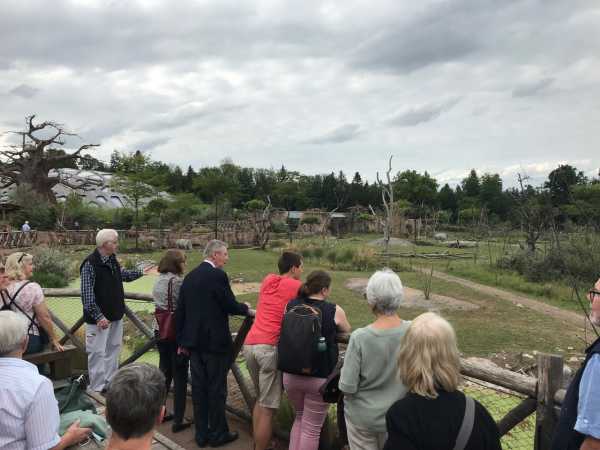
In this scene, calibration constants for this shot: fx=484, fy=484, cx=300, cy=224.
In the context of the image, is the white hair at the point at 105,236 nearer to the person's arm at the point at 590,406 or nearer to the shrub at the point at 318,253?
the person's arm at the point at 590,406

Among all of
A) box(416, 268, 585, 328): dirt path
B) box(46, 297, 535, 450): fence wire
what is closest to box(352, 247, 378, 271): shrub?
box(416, 268, 585, 328): dirt path

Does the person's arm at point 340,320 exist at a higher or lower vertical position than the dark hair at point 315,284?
lower

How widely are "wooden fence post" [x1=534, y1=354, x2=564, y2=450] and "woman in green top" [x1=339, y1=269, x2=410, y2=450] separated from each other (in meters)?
0.68

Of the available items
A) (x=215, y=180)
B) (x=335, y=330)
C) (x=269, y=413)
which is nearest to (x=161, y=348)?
(x=269, y=413)

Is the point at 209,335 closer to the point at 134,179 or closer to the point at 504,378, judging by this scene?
the point at 504,378

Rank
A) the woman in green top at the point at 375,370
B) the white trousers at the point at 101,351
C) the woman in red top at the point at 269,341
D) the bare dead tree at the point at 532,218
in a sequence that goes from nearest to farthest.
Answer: the woman in green top at the point at 375,370 → the woman in red top at the point at 269,341 → the white trousers at the point at 101,351 → the bare dead tree at the point at 532,218

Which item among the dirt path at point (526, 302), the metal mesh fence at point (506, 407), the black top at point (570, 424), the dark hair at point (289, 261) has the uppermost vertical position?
the dark hair at point (289, 261)

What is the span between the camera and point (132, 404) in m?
1.47

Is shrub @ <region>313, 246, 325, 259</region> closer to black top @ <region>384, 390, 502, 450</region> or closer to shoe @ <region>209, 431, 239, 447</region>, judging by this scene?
shoe @ <region>209, 431, 239, 447</region>

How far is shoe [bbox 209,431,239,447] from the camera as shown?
3.22 metres

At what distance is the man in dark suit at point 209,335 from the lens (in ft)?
10.2

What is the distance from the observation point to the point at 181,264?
11.8 ft

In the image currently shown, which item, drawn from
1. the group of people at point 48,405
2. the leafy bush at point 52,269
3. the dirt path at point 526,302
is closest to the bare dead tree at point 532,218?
the dirt path at point 526,302

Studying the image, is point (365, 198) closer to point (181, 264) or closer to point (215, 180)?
point (215, 180)
